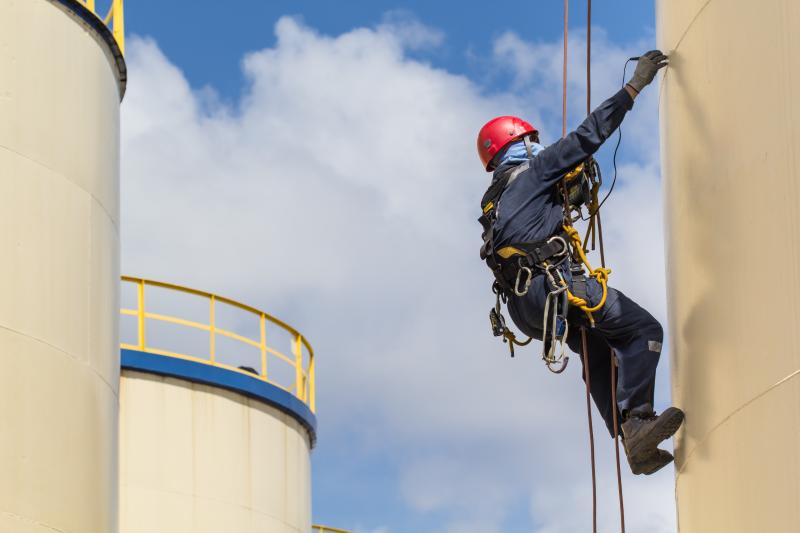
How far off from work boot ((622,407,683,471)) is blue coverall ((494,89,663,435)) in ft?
0.28

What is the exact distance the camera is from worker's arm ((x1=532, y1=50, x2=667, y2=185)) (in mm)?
8180

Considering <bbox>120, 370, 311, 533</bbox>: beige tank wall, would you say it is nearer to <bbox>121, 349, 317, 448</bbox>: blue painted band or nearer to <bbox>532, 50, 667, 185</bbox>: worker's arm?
<bbox>121, 349, 317, 448</bbox>: blue painted band

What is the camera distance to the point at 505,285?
8977 mm

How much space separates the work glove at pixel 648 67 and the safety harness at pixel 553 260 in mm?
785

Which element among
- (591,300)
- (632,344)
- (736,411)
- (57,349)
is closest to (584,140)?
(591,300)

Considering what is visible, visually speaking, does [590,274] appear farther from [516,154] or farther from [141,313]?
[141,313]

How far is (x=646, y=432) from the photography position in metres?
7.84

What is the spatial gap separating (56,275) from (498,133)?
3.36 metres

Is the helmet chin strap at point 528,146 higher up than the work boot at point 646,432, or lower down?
higher up

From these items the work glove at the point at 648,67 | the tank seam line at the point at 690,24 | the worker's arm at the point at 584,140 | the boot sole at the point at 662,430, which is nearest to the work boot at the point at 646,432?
the boot sole at the point at 662,430

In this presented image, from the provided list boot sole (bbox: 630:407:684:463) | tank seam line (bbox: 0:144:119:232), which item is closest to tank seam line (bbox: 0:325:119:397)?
tank seam line (bbox: 0:144:119:232)

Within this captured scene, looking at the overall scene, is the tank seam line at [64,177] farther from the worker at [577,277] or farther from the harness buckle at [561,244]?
the harness buckle at [561,244]

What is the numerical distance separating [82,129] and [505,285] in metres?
4.16

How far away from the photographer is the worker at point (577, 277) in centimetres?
816
